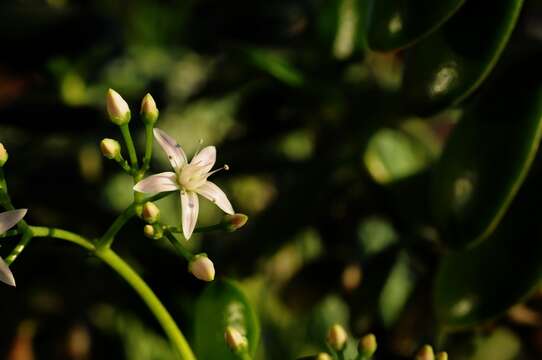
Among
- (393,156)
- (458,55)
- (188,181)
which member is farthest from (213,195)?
(393,156)

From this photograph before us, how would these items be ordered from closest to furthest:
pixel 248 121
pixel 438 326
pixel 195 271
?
pixel 195 271, pixel 438 326, pixel 248 121

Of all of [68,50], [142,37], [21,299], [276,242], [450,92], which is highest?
[450,92]

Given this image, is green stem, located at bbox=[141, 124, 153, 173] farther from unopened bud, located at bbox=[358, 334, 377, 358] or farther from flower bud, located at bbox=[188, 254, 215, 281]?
unopened bud, located at bbox=[358, 334, 377, 358]

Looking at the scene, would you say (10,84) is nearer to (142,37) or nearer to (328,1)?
(142,37)

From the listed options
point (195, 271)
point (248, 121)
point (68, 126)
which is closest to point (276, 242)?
point (248, 121)

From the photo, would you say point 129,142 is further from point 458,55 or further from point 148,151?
point 458,55

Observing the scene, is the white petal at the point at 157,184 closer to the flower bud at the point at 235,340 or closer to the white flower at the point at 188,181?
the white flower at the point at 188,181
